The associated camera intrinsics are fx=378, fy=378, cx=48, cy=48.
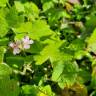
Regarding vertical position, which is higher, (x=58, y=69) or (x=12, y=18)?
(x=12, y=18)

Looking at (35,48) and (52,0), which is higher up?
(52,0)

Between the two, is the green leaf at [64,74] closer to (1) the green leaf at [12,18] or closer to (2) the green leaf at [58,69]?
(2) the green leaf at [58,69]

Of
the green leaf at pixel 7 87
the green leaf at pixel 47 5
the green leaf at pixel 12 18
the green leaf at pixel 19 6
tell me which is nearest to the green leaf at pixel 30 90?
the green leaf at pixel 7 87

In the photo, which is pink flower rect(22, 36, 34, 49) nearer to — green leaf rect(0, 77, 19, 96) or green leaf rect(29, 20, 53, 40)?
green leaf rect(29, 20, 53, 40)

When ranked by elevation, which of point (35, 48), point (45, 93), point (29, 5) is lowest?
point (45, 93)

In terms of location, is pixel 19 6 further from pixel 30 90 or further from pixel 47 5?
pixel 30 90

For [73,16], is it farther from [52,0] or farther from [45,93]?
[45,93]

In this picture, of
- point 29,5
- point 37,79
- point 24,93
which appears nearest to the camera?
point 24,93

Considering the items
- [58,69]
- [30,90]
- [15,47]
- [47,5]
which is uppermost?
[47,5]

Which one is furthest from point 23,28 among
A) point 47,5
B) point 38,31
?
point 47,5

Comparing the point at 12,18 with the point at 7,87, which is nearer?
the point at 7,87

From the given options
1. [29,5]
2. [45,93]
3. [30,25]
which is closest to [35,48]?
[30,25]
